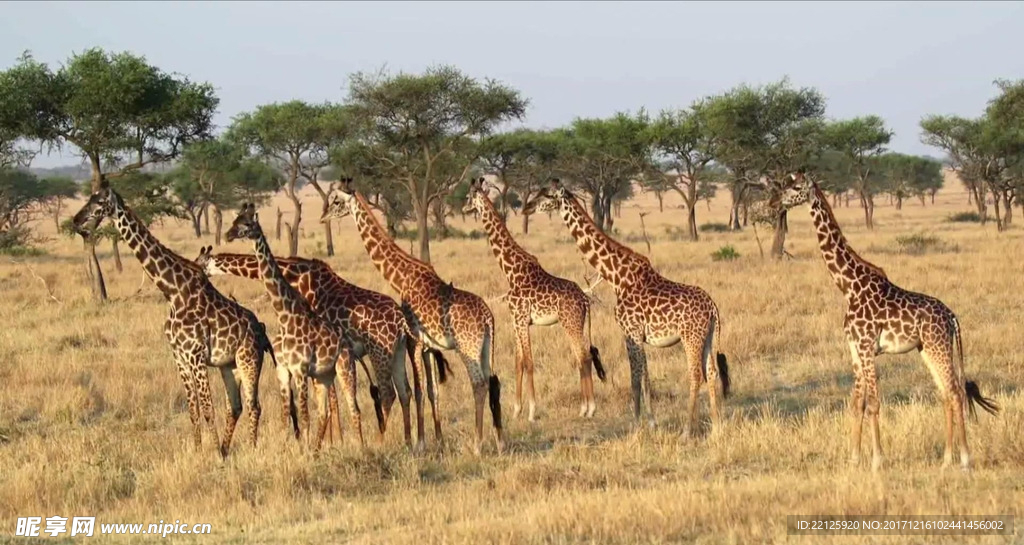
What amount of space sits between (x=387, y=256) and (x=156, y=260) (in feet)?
6.80

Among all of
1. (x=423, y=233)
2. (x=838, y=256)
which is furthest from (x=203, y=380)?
(x=423, y=233)

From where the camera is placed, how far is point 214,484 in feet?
25.4

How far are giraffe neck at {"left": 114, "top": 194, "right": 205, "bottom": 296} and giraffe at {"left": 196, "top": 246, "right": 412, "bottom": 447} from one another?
2.00ft

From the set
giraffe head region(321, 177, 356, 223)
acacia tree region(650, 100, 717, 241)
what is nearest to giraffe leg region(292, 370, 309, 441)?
giraffe head region(321, 177, 356, 223)

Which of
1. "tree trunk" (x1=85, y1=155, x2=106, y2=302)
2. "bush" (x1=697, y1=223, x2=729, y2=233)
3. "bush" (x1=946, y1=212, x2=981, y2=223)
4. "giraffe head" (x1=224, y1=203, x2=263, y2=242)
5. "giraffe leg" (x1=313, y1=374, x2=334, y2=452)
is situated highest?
"giraffe head" (x1=224, y1=203, x2=263, y2=242)

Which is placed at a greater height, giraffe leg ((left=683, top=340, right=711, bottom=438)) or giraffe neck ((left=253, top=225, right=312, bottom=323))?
giraffe neck ((left=253, top=225, right=312, bottom=323))

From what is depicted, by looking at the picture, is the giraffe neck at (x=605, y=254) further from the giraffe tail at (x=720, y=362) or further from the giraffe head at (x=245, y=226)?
the giraffe head at (x=245, y=226)

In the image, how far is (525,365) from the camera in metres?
11.1

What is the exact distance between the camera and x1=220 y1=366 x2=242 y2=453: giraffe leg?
28.7 feet

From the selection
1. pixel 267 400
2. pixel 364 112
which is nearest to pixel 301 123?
pixel 364 112

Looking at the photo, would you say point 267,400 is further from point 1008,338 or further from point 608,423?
point 1008,338

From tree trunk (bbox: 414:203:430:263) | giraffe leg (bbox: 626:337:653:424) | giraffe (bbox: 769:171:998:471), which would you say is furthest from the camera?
tree trunk (bbox: 414:203:430:263)

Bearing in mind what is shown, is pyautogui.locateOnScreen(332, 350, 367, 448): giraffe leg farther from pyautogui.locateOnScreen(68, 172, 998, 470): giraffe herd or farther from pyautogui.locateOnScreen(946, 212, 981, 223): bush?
pyautogui.locateOnScreen(946, 212, 981, 223): bush

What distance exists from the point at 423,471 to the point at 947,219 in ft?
174
